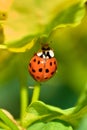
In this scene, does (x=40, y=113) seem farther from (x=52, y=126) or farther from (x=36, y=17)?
(x=36, y=17)

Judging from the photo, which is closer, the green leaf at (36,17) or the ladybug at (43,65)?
the green leaf at (36,17)

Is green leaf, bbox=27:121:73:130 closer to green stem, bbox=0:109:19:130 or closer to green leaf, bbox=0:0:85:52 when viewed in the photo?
green stem, bbox=0:109:19:130

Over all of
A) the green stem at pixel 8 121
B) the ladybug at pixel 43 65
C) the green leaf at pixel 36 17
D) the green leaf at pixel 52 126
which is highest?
the green leaf at pixel 36 17

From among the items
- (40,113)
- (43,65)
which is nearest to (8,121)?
(40,113)

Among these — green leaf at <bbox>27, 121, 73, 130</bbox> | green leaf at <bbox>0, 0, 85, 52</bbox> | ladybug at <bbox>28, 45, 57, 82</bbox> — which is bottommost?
green leaf at <bbox>27, 121, 73, 130</bbox>

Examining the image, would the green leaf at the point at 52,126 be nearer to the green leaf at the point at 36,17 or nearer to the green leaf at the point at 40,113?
the green leaf at the point at 40,113

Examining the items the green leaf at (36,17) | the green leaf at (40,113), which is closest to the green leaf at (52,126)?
the green leaf at (40,113)

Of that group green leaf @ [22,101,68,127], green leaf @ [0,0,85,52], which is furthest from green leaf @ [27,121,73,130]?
green leaf @ [0,0,85,52]

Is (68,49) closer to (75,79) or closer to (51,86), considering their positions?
(75,79)
